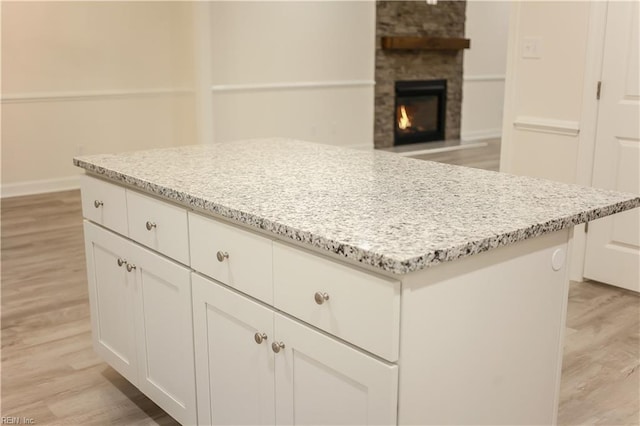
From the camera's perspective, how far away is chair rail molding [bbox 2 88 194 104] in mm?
5680

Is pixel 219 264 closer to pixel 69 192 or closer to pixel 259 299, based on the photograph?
pixel 259 299

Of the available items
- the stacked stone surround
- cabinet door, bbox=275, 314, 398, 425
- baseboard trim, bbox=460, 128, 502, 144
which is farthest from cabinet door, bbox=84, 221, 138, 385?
baseboard trim, bbox=460, 128, 502, 144

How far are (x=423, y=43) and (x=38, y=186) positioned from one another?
494cm

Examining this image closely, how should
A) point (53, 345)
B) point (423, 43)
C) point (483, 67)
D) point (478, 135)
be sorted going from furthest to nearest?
point (478, 135)
point (483, 67)
point (423, 43)
point (53, 345)

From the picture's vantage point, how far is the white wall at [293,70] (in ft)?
22.1

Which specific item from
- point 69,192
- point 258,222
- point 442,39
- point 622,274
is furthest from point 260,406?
point 442,39

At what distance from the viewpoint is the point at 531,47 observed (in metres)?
3.81

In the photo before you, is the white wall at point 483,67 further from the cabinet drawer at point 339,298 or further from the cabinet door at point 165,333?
the cabinet drawer at point 339,298

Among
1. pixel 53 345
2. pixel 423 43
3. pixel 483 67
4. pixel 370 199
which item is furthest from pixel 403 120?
pixel 370 199

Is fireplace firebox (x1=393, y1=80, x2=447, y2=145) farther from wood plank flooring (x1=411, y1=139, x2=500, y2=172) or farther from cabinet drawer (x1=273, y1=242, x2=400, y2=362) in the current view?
cabinet drawer (x1=273, y1=242, x2=400, y2=362)

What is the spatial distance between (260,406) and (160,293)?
0.56m

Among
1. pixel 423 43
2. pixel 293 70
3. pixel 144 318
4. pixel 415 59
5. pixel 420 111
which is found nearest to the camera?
pixel 144 318

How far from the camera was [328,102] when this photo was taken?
7.68 m

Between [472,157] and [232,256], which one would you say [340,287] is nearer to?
[232,256]
